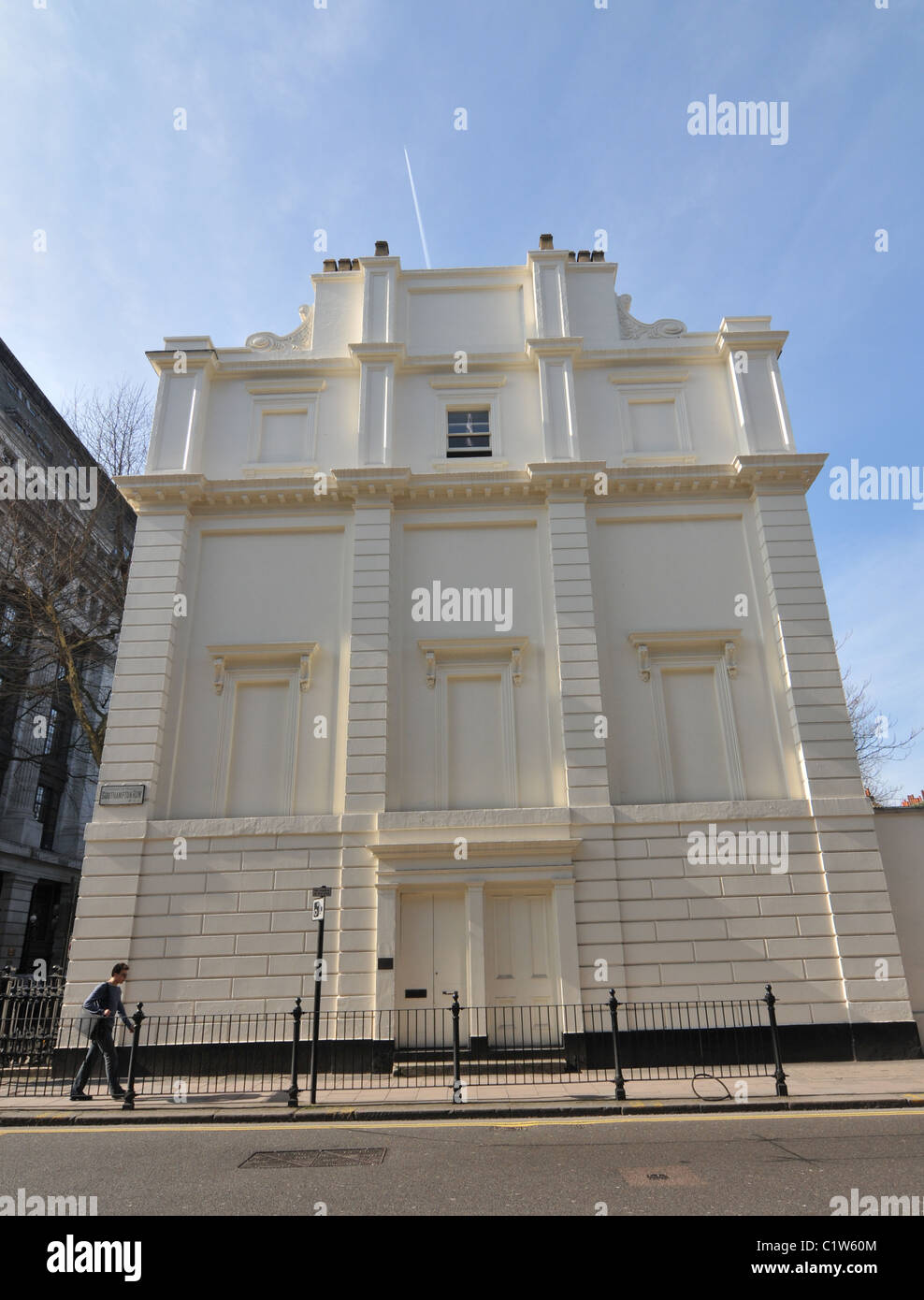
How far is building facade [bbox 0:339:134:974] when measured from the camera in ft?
70.8

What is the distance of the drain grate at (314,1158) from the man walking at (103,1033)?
14.3ft

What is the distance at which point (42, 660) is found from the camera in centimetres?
2608

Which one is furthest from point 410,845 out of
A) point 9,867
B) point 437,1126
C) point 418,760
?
point 9,867

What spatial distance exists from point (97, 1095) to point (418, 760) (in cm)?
786

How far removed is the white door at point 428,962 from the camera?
14.4 meters

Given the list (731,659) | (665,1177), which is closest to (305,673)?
(731,659)

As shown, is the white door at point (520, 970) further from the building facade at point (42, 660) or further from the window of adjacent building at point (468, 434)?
the building facade at point (42, 660)

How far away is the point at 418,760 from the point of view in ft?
53.5

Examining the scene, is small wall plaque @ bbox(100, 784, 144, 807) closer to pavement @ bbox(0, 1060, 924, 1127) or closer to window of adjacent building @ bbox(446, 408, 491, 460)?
pavement @ bbox(0, 1060, 924, 1127)

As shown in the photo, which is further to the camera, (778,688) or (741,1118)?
(778,688)

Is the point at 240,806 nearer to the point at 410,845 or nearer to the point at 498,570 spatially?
the point at 410,845

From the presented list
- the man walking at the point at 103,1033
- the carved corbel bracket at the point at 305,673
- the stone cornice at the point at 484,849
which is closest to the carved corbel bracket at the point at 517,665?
the stone cornice at the point at 484,849

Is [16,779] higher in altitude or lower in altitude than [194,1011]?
higher

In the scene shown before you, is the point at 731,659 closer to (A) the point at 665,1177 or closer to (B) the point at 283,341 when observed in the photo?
(A) the point at 665,1177
